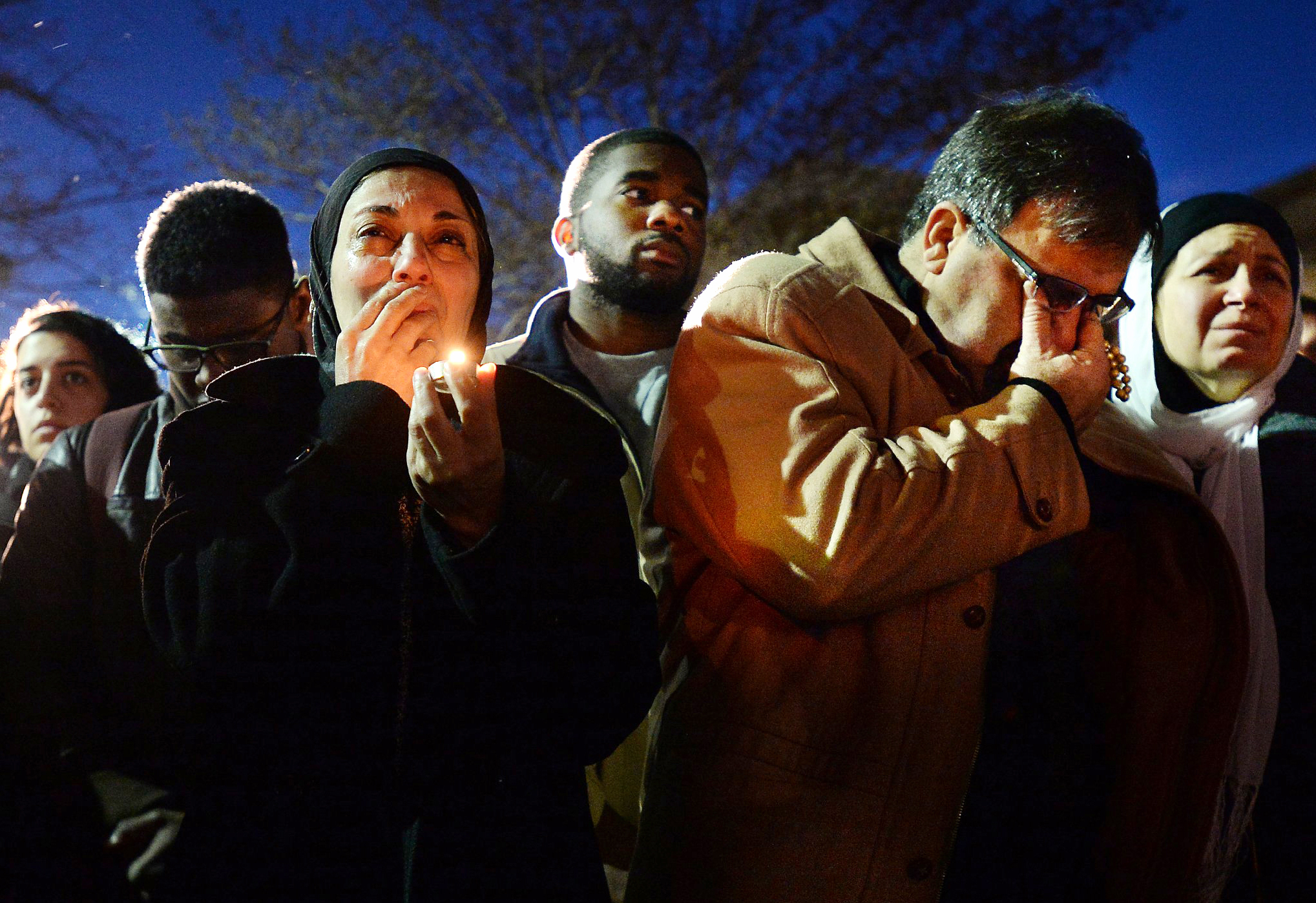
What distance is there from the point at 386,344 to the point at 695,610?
813 millimetres

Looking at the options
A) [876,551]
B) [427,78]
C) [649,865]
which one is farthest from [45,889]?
[427,78]

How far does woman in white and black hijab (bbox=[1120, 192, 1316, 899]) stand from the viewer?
2.49 m

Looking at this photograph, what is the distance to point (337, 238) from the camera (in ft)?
6.06

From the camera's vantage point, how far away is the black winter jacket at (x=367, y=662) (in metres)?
1.54

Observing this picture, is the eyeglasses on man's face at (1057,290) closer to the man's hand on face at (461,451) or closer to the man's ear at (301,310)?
the man's hand on face at (461,451)

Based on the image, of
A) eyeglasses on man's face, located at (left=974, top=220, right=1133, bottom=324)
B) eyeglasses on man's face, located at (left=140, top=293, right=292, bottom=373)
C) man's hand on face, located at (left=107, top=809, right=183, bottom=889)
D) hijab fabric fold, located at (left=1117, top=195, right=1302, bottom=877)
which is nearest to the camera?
eyeglasses on man's face, located at (left=974, top=220, right=1133, bottom=324)

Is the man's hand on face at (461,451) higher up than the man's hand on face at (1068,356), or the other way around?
the man's hand on face at (1068,356)

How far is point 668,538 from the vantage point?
1.98 metres

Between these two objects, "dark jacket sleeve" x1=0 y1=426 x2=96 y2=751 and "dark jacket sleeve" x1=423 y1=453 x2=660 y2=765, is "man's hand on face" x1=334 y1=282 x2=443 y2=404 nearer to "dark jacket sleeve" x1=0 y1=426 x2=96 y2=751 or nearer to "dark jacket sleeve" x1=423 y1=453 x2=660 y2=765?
"dark jacket sleeve" x1=423 y1=453 x2=660 y2=765

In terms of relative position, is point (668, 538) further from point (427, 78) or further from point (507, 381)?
point (427, 78)

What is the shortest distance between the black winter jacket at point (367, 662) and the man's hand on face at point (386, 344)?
0.15 ft

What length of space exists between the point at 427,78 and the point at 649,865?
995 cm

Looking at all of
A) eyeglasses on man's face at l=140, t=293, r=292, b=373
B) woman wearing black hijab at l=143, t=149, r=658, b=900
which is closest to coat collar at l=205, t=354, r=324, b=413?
woman wearing black hijab at l=143, t=149, r=658, b=900

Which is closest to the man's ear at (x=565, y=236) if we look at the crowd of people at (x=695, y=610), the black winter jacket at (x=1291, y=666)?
the crowd of people at (x=695, y=610)
